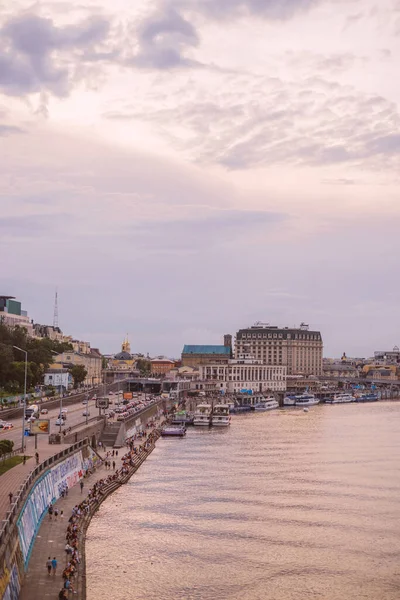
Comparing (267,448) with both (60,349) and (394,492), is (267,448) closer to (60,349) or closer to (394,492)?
(394,492)

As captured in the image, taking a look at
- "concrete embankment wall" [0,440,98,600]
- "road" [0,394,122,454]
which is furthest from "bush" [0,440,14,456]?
"road" [0,394,122,454]

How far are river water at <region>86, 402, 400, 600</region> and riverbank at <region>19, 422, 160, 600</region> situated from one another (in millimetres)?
844

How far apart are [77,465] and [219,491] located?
11874 mm

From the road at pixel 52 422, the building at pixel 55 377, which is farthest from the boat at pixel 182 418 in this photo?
the building at pixel 55 377

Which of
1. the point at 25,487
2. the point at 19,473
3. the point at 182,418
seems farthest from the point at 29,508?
the point at 182,418

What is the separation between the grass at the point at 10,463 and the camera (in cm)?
5634

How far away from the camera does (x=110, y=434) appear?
9631 cm

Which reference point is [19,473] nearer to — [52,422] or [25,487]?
[25,487]

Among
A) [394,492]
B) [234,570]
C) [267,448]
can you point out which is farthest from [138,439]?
[234,570]

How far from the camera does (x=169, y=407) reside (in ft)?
546

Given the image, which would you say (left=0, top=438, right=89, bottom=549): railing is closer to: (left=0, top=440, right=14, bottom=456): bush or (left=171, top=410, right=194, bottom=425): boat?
(left=0, top=440, right=14, bottom=456): bush

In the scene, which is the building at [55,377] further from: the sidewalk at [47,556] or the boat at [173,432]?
the sidewalk at [47,556]

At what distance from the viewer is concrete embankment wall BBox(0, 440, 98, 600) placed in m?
34.8

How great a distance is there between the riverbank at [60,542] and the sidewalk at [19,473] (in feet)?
9.53
